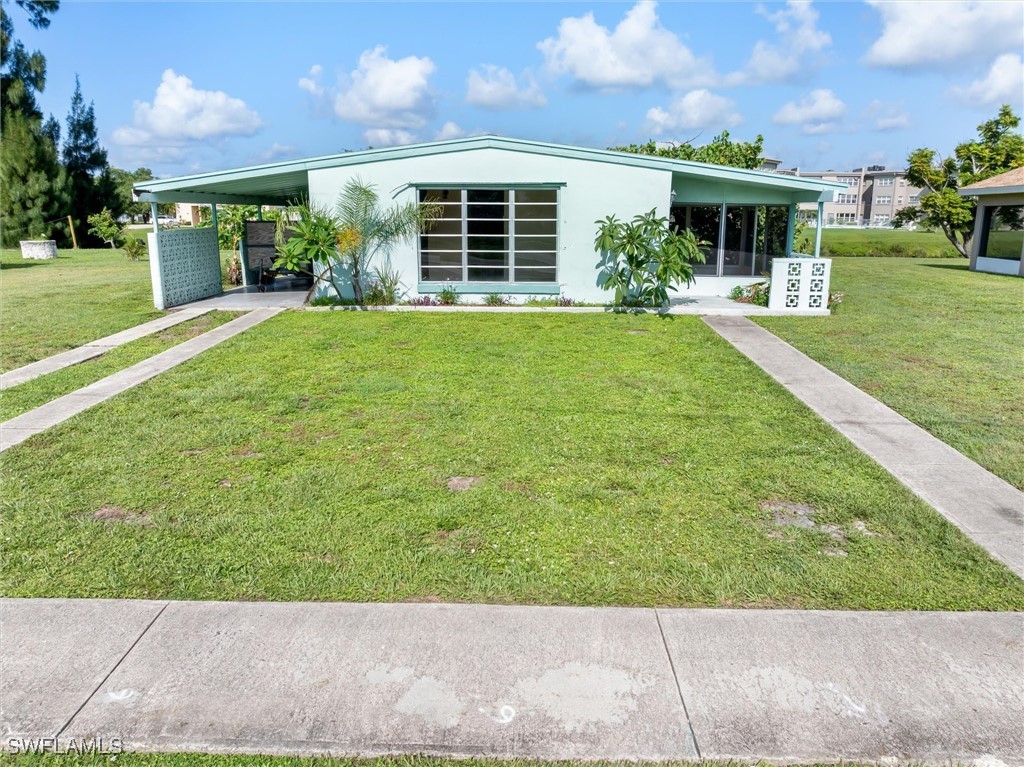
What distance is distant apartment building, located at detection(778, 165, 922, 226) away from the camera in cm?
8125

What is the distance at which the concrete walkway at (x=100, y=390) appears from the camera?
6263 mm

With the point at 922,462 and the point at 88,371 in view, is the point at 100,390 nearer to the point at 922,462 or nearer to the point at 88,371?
the point at 88,371

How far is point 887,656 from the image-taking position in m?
3.15

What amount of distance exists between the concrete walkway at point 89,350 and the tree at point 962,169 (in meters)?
27.5

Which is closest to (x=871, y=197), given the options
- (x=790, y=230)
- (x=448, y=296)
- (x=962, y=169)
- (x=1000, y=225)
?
(x=962, y=169)

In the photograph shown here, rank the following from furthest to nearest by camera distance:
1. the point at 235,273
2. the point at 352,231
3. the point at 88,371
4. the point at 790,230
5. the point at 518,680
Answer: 1. the point at 235,273
2. the point at 790,230
3. the point at 352,231
4. the point at 88,371
5. the point at 518,680

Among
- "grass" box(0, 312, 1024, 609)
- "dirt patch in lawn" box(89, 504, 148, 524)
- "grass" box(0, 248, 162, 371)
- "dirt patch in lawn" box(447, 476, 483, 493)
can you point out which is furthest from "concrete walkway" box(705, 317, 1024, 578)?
"grass" box(0, 248, 162, 371)

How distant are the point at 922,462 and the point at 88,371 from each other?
28.2 ft

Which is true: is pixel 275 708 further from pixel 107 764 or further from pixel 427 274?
pixel 427 274

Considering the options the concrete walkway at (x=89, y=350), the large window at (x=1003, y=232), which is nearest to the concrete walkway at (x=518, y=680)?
the concrete walkway at (x=89, y=350)

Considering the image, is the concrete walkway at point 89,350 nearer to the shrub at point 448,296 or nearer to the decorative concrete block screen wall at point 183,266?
the decorative concrete block screen wall at point 183,266

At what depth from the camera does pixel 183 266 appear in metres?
14.7

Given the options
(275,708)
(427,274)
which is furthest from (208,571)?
(427,274)

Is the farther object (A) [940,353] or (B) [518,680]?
(A) [940,353]
